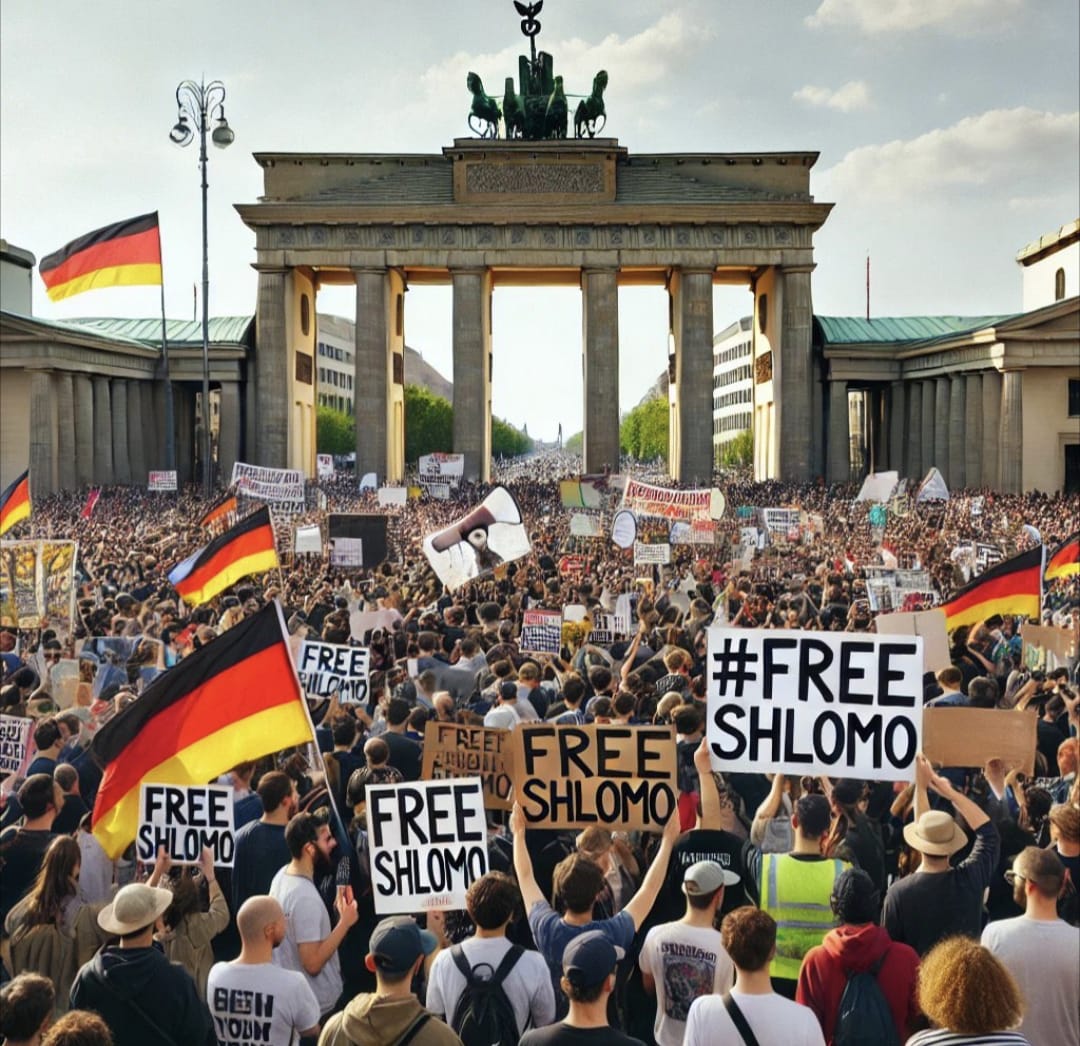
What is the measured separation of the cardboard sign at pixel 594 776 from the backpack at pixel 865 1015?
180cm

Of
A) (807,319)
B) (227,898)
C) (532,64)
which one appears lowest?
(227,898)

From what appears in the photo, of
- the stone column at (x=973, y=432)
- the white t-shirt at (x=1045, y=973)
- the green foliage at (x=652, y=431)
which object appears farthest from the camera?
the green foliage at (x=652, y=431)

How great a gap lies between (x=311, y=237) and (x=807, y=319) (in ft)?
78.5

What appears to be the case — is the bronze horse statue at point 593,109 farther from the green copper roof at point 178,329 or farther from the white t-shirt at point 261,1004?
the white t-shirt at point 261,1004

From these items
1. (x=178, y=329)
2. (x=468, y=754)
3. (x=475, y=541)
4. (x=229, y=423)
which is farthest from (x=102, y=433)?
(x=468, y=754)

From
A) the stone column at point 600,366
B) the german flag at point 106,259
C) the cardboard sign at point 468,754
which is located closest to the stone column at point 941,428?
the stone column at point 600,366

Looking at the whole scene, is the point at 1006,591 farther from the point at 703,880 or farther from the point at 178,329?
the point at 178,329

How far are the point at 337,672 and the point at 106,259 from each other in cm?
2455

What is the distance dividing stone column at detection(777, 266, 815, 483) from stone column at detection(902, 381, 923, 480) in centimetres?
526

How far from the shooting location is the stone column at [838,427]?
68.8 m

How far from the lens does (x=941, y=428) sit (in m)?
64.4

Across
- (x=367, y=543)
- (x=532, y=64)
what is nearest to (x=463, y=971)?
(x=367, y=543)

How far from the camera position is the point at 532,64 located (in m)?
70.4

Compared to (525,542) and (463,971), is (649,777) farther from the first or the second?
(525,542)
